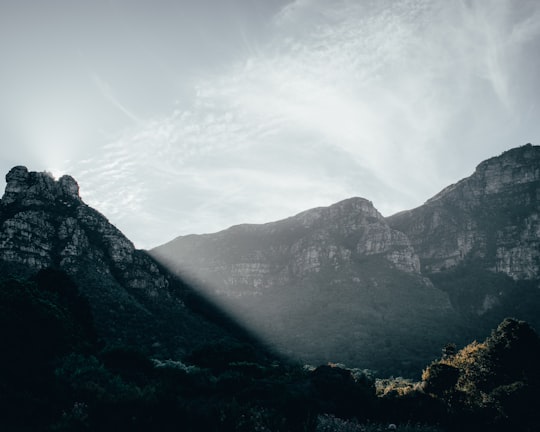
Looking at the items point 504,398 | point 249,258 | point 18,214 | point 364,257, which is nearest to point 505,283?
point 364,257

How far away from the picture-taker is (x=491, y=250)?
173625 mm

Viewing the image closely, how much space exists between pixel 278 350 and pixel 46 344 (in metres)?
83.1

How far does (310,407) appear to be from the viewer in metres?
22.5

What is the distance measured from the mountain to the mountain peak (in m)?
0.18

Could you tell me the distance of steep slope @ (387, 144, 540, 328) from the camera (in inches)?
5920

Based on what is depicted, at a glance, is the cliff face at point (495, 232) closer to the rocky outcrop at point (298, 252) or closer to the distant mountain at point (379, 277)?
the distant mountain at point (379, 277)

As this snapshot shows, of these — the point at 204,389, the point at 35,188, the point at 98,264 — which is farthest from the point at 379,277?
the point at 204,389

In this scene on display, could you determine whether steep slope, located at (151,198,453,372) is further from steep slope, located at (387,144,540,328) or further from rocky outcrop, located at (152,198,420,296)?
steep slope, located at (387,144,540,328)

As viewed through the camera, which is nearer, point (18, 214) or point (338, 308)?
point (18, 214)

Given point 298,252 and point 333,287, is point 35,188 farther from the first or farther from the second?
point 298,252

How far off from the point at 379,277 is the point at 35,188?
373ft

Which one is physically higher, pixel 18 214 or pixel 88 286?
pixel 18 214

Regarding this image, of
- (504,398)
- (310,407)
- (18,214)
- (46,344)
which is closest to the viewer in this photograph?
(310,407)

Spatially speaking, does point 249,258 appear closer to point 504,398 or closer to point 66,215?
point 66,215
